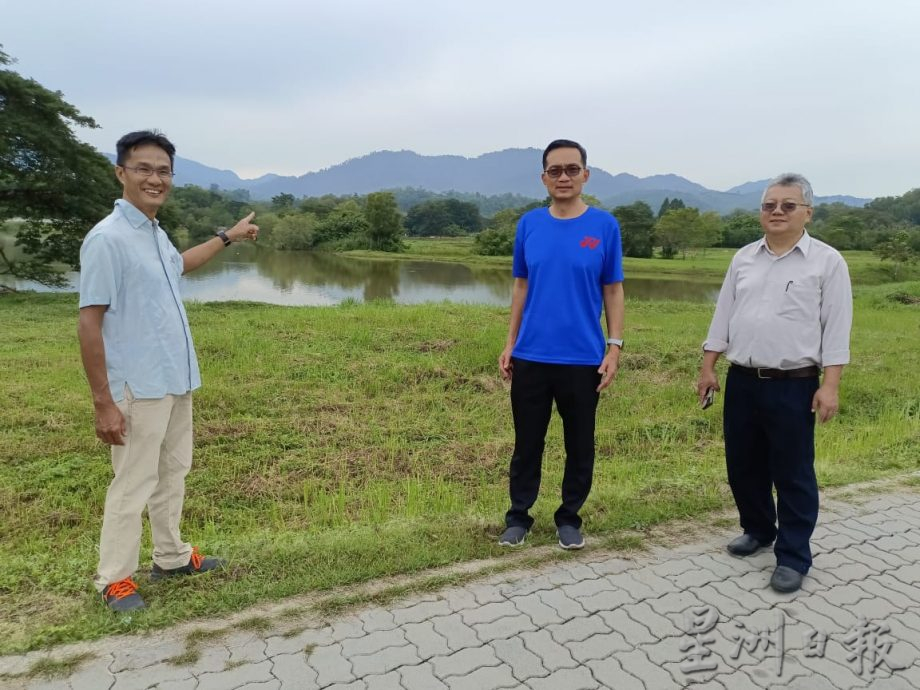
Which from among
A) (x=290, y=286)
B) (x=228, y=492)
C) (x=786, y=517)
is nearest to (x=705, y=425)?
(x=786, y=517)

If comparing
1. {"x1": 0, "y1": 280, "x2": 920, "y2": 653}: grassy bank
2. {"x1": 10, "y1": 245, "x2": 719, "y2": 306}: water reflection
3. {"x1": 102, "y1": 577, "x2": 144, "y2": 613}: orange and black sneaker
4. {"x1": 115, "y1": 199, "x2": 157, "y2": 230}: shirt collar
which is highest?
{"x1": 115, "y1": 199, "x2": 157, "y2": 230}: shirt collar

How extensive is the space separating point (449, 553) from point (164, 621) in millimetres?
1152

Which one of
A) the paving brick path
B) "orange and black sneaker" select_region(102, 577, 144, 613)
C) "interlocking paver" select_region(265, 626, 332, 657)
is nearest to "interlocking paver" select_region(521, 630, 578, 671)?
the paving brick path

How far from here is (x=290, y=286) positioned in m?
23.0

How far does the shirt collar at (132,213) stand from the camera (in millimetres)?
2158

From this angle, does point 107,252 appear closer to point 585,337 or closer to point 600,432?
point 585,337

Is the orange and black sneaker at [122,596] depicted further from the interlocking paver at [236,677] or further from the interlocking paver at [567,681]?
the interlocking paver at [567,681]

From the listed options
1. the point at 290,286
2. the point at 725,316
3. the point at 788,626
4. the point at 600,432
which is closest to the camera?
the point at 788,626

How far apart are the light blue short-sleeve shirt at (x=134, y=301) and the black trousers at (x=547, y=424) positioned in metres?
1.45

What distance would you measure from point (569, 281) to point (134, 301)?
1715mm

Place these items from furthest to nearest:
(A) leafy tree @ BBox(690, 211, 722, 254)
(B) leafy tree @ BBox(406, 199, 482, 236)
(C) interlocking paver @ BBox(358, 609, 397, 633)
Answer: (B) leafy tree @ BBox(406, 199, 482, 236), (A) leafy tree @ BBox(690, 211, 722, 254), (C) interlocking paver @ BBox(358, 609, 397, 633)

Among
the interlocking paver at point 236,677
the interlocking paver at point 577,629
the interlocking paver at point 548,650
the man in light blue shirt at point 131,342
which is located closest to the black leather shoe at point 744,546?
the interlocking paver at point 577,629

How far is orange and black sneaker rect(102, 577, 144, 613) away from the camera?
7.25 ft

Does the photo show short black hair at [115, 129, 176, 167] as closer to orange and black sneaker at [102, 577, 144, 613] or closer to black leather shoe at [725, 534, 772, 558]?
orange and black sneaker at [102, 577, 144, 613]
